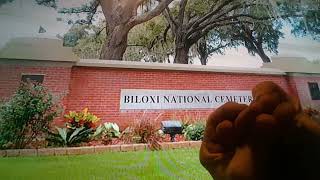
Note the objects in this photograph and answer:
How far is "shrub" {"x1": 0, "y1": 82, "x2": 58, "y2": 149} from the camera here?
121 cm

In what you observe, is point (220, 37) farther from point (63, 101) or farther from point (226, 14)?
point (63, 101)

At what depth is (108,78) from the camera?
4.55 feet

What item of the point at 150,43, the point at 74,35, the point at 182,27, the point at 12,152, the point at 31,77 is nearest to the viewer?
the point at 12,152

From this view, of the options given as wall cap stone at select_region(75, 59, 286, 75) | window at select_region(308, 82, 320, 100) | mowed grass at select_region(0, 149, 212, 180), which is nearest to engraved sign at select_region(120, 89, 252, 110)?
wall cap stone at select_region(75, 59, 286, 75)

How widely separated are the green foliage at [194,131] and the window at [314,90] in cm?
75

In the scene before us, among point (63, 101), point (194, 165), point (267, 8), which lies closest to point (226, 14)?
point (267, 8)

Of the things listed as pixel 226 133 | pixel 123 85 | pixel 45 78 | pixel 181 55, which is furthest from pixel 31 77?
pixel 226 133

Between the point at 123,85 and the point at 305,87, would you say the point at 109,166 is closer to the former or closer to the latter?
the point at 123,85

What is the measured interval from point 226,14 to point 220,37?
15 centimetres

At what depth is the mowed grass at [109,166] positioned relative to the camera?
43.8 inches

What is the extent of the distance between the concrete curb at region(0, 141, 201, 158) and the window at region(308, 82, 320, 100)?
816 millimetres

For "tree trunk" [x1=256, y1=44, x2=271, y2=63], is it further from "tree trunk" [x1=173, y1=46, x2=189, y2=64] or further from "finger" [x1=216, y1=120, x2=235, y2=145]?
"finger" [x1=216, y1=120, x2=235, y2=145]

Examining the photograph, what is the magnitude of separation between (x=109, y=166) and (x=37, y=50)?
656 millimetres

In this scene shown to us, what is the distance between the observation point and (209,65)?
1591 mm
